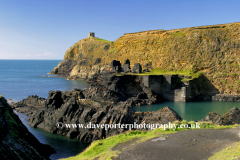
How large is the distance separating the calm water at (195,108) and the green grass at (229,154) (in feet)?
71.4

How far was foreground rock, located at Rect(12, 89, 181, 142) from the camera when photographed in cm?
2150

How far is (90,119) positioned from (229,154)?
53.2 ft

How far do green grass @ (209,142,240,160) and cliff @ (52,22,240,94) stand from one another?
42.6 metres

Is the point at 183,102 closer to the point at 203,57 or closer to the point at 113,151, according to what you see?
the point at 203,57

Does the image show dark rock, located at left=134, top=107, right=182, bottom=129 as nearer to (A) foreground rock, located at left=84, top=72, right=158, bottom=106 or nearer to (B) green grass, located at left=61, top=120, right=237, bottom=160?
(B) green grass, located at left=61, top=120, right=237, bottom=160

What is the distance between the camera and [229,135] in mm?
13344

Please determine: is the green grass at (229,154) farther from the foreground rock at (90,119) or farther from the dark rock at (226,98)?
the dark rock at (226,98)

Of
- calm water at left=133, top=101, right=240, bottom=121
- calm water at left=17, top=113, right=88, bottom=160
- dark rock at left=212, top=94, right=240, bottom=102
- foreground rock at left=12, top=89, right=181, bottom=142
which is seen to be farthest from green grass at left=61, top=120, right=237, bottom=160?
dark rock at left=212, top=94, right=240, bottom=102

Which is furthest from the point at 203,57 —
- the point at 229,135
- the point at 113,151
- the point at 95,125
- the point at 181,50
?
the point at 113,151

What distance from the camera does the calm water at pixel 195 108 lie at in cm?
3434

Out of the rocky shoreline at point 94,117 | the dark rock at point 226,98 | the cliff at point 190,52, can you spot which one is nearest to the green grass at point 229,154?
the rocky shoreline at point 94,117

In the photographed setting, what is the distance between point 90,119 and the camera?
2409 centimetres

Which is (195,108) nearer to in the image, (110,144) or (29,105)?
(110,144)

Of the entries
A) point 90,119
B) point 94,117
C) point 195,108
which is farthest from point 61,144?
point 195,108
